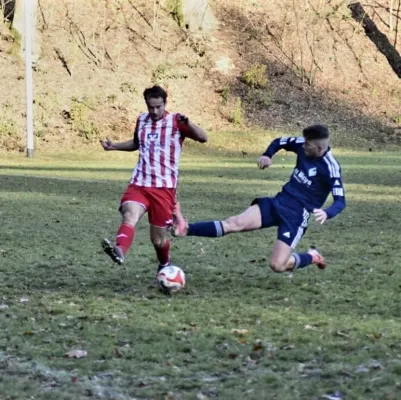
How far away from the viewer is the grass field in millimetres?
4988

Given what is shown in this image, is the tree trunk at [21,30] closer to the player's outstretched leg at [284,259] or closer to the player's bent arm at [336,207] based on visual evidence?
the player's outstretched leg at [284,259]

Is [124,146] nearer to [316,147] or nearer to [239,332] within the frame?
[316,147]

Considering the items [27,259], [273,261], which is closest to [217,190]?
[27,259]

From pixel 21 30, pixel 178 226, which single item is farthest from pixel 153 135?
pixel 21 30

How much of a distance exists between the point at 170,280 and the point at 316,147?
1875mm

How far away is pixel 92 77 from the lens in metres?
38.1

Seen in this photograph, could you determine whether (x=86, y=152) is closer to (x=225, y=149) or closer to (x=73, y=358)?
(x=225, y=149)

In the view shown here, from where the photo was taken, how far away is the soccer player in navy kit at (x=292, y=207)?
8062 millimetres

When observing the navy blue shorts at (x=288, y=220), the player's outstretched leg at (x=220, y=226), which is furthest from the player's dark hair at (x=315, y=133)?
the player's outstretched leg at (x=220, y=226)

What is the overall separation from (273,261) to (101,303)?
176 cm

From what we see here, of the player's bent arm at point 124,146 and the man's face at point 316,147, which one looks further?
the player's bent arm at point 124,146

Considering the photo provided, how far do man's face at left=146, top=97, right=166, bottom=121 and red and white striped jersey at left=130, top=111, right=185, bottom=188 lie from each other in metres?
0.08

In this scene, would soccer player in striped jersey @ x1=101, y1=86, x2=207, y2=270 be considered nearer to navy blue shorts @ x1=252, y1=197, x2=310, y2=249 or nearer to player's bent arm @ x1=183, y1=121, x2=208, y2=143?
player's bent arm @ x1=183, y1=121, x2=208, y2=143

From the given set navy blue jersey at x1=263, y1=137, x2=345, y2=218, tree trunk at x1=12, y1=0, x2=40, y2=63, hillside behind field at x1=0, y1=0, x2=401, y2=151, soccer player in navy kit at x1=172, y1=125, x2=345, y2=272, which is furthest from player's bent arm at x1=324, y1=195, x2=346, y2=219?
tree trunk at x1=12, y1=0, x2=40, y2=63
